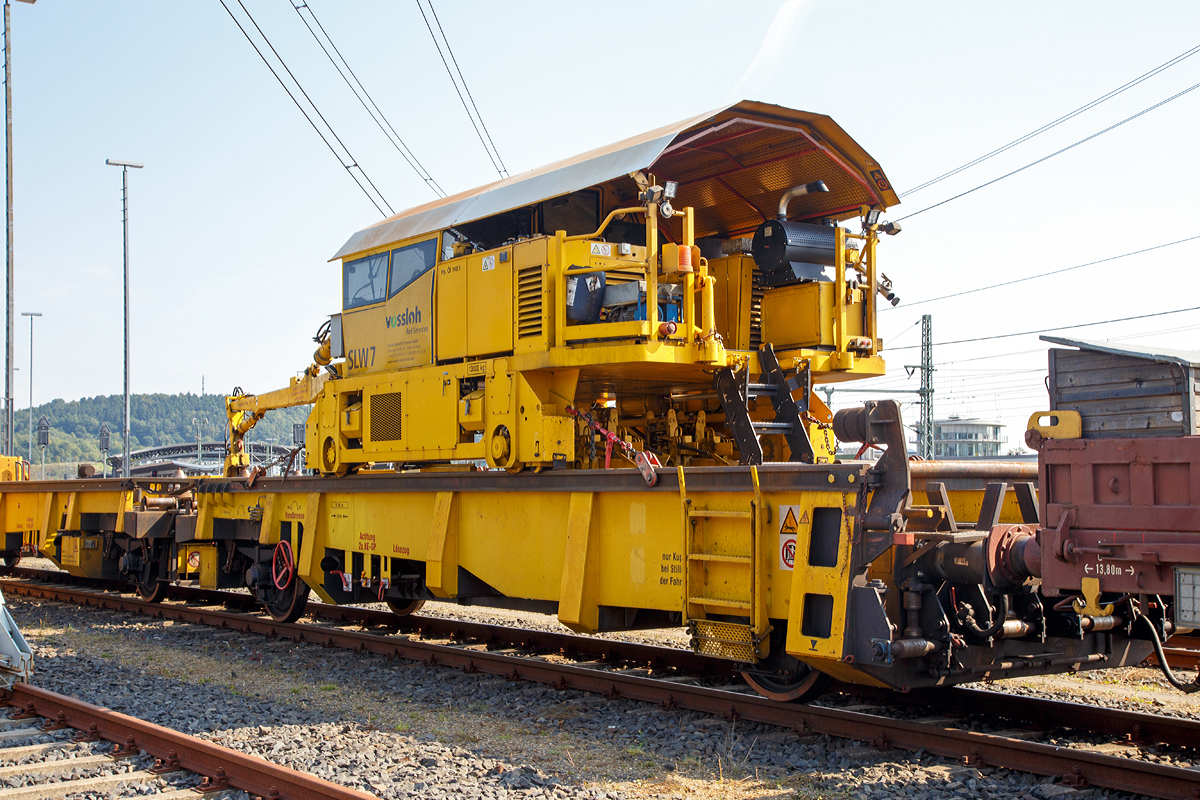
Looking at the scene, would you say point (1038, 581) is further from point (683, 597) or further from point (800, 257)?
point (800, 257)

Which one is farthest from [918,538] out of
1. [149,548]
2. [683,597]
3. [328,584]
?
[149,548]

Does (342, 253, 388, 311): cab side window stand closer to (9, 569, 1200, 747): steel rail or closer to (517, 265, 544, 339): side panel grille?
(517, 265, 544, 339): side panel grille

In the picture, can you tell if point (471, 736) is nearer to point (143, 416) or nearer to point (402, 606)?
A: point (402, 606)

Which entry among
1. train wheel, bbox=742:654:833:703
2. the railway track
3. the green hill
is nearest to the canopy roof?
train wheel, bbox=742:654:833:703

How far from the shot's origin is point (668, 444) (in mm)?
9734

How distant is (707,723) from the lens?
691 centimetres

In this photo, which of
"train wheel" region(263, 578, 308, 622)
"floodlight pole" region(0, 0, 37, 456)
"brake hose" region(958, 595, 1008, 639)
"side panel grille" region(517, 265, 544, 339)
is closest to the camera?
"brake hose" region(958, 595, 1008, 639)

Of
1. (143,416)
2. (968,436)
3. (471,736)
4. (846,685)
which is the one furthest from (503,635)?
(143,416)

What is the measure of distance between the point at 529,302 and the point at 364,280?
3.31 meters

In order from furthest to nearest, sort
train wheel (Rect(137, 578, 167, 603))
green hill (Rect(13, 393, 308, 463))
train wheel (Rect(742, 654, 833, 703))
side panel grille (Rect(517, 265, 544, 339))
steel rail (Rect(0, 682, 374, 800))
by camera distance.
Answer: green hill (Rect(13, 393, 308, 463))
train wheel (Rect(137, 578, 167, 603))
side panel grille (Rect(517, 265, 544, 339))
train wheel (Rect(742, 654, 833, 703))
steel rail (Rect(0, 682, 374, 800))

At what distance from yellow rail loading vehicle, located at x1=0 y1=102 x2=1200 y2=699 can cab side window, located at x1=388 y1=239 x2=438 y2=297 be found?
0.10 ft

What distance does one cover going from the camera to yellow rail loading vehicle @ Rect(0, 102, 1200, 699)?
6.12 meters

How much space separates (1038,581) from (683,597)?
7.76 feet

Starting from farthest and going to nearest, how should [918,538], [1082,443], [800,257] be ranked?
[800,257] → [918,538] → [1082,443]
